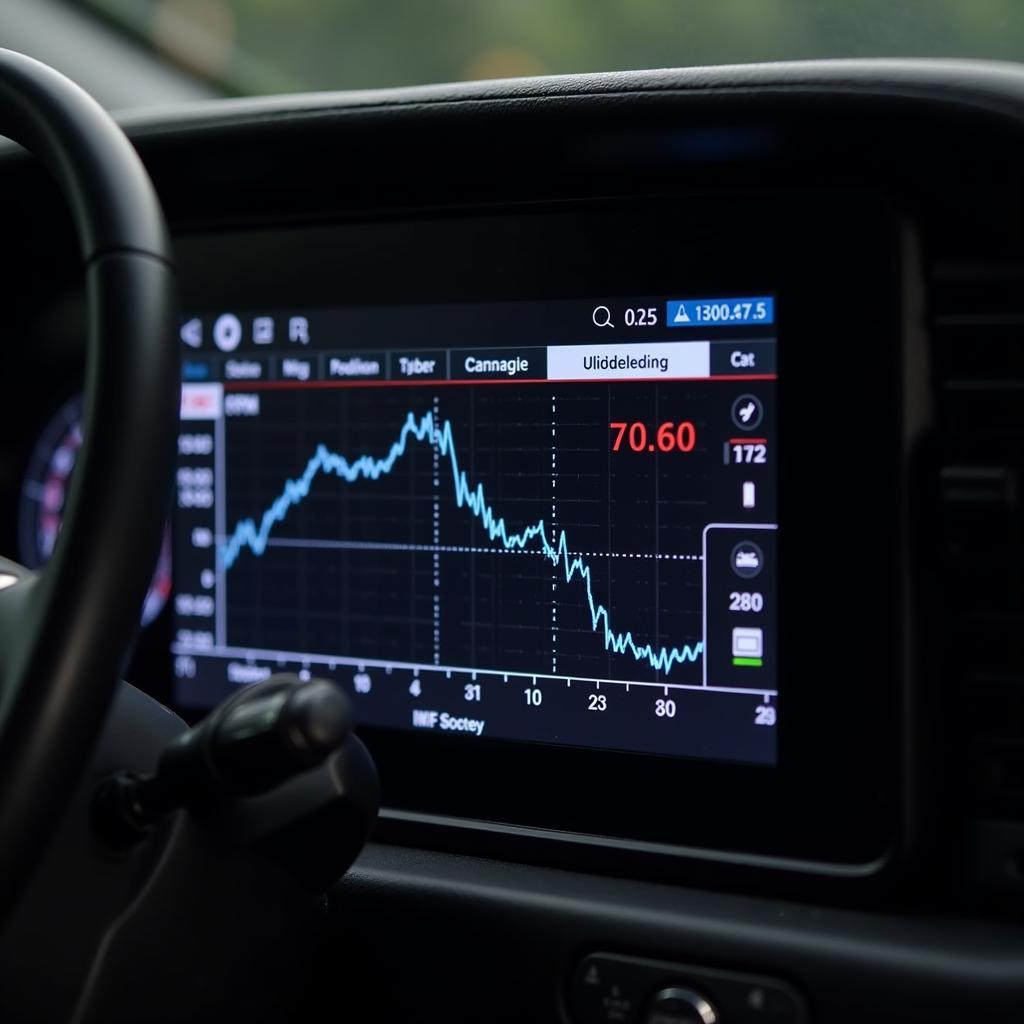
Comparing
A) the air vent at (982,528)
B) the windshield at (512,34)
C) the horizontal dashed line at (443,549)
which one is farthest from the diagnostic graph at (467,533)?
the windshield at (512,34)

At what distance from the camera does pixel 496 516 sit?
114 cm

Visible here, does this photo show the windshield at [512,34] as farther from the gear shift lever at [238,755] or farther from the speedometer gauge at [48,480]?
the gear shift lever at [238,755]

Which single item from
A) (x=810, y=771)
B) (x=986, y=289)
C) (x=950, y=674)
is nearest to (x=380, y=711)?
(x=810, y=771)

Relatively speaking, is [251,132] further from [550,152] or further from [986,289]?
[986,289]

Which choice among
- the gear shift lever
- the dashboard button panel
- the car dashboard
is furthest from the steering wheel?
the dashboard button panel

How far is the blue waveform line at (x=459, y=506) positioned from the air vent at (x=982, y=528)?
205mm

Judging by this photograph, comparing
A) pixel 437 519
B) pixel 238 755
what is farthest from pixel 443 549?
pixel 238 755

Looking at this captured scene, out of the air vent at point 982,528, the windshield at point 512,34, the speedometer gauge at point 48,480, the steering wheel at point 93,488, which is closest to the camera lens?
the steering wheel at point 93,488

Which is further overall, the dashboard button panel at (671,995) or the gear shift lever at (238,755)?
the dashboard button panel at (671,995)

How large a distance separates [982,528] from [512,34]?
63 centimetres

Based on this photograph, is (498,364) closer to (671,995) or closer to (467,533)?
(467,533)

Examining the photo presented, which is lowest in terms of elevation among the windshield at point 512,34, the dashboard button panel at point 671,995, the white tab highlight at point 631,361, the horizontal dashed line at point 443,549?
the dashboard button panel at point 671,995

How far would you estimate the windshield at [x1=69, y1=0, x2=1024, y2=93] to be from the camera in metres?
1.11

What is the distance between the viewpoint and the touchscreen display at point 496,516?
3.51ft
